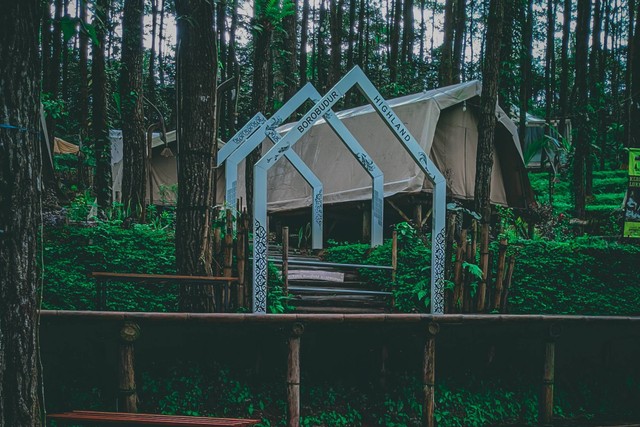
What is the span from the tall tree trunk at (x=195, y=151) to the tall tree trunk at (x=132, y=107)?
3943mm

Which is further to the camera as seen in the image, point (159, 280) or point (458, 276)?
point (458, 276)

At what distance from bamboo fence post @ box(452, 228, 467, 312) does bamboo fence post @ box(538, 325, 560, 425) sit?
3.56ft

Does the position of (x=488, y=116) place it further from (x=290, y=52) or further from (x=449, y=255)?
(x=290, y=52)

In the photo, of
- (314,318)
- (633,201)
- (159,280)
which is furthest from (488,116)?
(159,280)

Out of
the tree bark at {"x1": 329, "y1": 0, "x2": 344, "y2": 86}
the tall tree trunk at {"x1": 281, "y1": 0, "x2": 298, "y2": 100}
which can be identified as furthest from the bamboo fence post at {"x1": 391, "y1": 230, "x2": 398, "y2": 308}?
the tree bark at {"x1": 329, "y1": 0, "x2": 344, "y2": 86}

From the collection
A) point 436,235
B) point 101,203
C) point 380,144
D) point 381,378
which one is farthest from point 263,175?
point 380,144

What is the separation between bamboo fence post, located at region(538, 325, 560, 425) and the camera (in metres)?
7.93

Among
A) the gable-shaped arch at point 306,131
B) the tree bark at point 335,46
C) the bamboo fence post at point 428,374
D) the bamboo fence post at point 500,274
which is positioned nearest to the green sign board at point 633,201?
the bamboo fence post at point 500,274

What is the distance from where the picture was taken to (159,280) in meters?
6.87

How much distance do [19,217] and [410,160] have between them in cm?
1041

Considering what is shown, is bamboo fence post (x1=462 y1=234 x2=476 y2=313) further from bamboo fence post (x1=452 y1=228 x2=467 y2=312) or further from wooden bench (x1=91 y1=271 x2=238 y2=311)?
wooden bench (x1=91 y1=271 x2=238 y2=311)

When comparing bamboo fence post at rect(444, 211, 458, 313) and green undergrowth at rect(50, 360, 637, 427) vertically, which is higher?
bamboo fence post at rect(444, 211, 458, 313)

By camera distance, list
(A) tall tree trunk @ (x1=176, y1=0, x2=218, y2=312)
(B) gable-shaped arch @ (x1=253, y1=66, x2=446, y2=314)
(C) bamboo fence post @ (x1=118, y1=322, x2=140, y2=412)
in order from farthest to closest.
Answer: (B) gable-shaped arch @ (x1=253, y1=66, x2=446, y2=314) < (A) tall tree trunk @ (x1=176, y1=0, x2=218, y2=312) < (C) bamboo fence post @ (x1=118, y1=322, x2=140, y2=412)

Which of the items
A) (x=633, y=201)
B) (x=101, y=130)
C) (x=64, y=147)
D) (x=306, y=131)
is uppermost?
(x=64, y=147)
